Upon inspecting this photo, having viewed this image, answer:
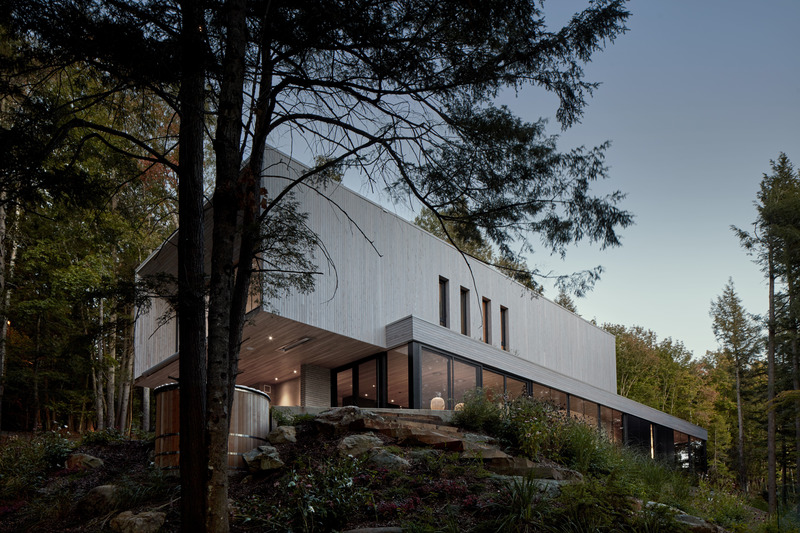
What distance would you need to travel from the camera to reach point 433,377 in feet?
47.0

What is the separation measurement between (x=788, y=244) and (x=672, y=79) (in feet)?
34.1

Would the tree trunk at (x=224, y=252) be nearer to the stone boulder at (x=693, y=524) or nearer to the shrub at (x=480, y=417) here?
the stone boulder at (x=693, y=524)

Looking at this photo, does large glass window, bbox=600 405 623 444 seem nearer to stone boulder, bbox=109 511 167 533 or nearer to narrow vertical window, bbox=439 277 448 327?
narrow vertical window, bbox=439 277 448 327

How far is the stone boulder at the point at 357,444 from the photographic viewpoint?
7520 mm

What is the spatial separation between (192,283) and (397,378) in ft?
30.9

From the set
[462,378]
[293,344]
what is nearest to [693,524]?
[462,378]

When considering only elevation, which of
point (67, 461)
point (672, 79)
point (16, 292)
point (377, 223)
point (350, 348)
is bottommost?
point (67, 461)

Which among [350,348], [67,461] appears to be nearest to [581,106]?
[67,461]

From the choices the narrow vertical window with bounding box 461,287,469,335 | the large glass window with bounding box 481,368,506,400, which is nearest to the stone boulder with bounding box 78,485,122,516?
the large glass window with bounding box 481,368,506,400

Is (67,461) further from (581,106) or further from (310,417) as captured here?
(581,106)

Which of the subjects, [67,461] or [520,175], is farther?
[67,461]

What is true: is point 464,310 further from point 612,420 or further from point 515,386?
point 612,420

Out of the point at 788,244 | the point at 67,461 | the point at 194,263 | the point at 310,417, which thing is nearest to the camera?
the point at 194,263

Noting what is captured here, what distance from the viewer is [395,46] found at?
6102 mm
